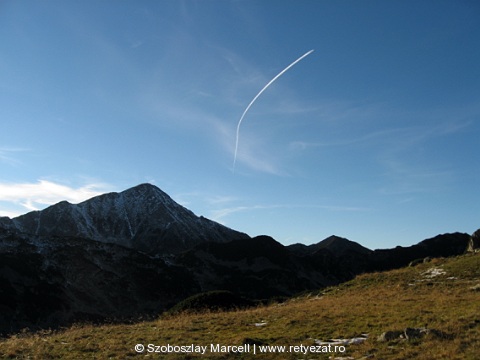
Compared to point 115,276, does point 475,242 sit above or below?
below

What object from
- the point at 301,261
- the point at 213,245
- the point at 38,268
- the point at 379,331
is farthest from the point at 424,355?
the point at 301,261

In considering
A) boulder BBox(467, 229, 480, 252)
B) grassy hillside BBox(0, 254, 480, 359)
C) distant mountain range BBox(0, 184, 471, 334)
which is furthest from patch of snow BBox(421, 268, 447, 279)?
distant mountain range BBox(0, 184, 471, 334)

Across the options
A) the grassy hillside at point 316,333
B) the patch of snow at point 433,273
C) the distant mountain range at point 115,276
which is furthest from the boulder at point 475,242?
the distant mountain range at point 115,276

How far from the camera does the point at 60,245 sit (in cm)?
10831

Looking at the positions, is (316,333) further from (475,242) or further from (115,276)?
(115,276)

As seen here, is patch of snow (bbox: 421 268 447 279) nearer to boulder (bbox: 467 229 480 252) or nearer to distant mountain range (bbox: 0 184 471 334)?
boulder (bbox: 467 229 480 252)

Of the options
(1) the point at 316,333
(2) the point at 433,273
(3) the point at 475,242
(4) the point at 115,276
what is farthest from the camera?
(4) the point at 115,276

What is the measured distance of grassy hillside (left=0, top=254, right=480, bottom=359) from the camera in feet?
38.8

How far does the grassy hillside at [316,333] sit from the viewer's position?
1183cm

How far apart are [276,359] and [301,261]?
178 m

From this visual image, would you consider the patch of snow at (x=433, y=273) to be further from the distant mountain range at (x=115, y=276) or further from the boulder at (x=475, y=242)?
the distant mountain range at (x=115, y=276)

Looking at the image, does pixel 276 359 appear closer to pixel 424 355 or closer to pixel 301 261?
pixel 424 355

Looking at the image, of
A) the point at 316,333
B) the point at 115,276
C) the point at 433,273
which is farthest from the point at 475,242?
the point at 115,276

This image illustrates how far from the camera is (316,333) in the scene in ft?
49.5
